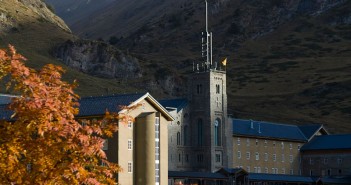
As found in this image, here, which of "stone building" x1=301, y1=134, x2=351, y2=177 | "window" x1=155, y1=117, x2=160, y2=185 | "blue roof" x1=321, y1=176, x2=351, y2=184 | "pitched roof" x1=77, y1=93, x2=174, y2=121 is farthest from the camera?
"stone building" x1=301, y1=134, x2=351, y2=177

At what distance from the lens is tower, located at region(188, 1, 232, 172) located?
378ft

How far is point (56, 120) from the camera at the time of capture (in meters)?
21.2

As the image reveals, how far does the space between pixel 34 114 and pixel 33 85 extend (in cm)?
75

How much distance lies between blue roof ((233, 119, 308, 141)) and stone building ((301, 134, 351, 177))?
283 cm

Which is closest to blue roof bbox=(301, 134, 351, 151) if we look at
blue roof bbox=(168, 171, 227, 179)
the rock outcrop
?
blue roof bbox=(168, 171, 227, 179)

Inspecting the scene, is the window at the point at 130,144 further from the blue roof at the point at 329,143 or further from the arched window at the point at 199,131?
the blue roof at the point at 329,143

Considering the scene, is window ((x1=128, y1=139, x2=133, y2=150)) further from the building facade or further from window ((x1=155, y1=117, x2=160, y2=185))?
window ((x1=155, y1=117, x2=160, y2=185))

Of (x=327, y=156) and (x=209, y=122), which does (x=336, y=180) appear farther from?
(x=209, y=122)

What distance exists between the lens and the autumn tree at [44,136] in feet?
67.1

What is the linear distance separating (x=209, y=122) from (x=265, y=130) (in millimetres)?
15721

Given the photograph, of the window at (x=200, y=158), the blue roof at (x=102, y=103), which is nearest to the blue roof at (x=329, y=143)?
the window at (x=200, y=158)

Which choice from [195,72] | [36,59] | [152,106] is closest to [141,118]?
[152,106]

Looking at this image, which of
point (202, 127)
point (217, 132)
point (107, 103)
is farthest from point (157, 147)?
point (217, 132)

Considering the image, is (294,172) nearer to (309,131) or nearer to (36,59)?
(309,131)
